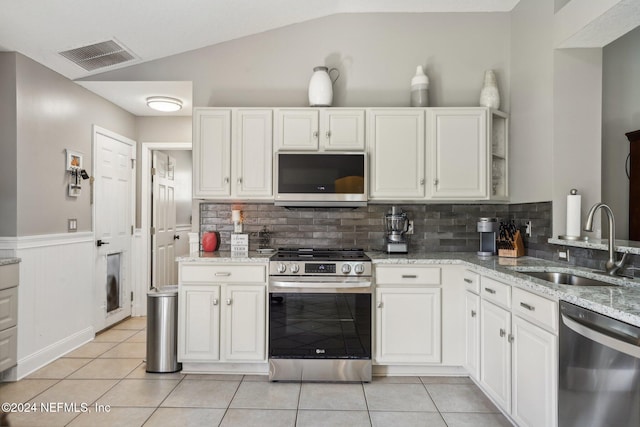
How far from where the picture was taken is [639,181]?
118 inches

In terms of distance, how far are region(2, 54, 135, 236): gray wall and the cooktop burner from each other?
1922 millimetres

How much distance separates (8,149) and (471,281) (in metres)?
3.55

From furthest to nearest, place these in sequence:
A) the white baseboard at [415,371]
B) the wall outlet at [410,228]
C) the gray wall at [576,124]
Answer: the wall outlet at [410,228] < the white baseboard at [415,371] < the gray wall at [576,124]

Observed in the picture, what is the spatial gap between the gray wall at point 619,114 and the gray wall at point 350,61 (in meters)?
0.90

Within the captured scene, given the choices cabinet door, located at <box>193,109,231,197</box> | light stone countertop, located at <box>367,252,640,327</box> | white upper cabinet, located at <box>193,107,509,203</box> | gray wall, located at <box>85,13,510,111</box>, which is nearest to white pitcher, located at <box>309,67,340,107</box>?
white upper cabinet, located at <box>193,107,509,203</box>

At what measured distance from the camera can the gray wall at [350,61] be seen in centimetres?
349

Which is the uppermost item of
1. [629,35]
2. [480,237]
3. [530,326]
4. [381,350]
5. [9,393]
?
[629,35]

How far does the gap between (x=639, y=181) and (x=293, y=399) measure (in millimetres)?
3072

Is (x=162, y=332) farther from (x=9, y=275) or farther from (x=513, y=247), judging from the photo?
(x=513, y=247)

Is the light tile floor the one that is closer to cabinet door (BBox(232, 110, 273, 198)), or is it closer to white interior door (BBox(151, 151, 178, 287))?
cabinet door (BBox(232, 110, 273, 198))

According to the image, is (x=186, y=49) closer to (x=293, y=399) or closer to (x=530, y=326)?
(x=293, y=399)

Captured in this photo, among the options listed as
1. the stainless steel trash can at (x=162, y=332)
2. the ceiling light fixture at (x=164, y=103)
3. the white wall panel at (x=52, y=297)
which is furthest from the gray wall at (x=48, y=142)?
the stainless steel trash can at (x=162, y=332)

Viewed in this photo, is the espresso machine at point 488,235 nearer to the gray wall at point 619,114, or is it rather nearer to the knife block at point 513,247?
the knife block at point 513,247

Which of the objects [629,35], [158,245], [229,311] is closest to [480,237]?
[629,35]
